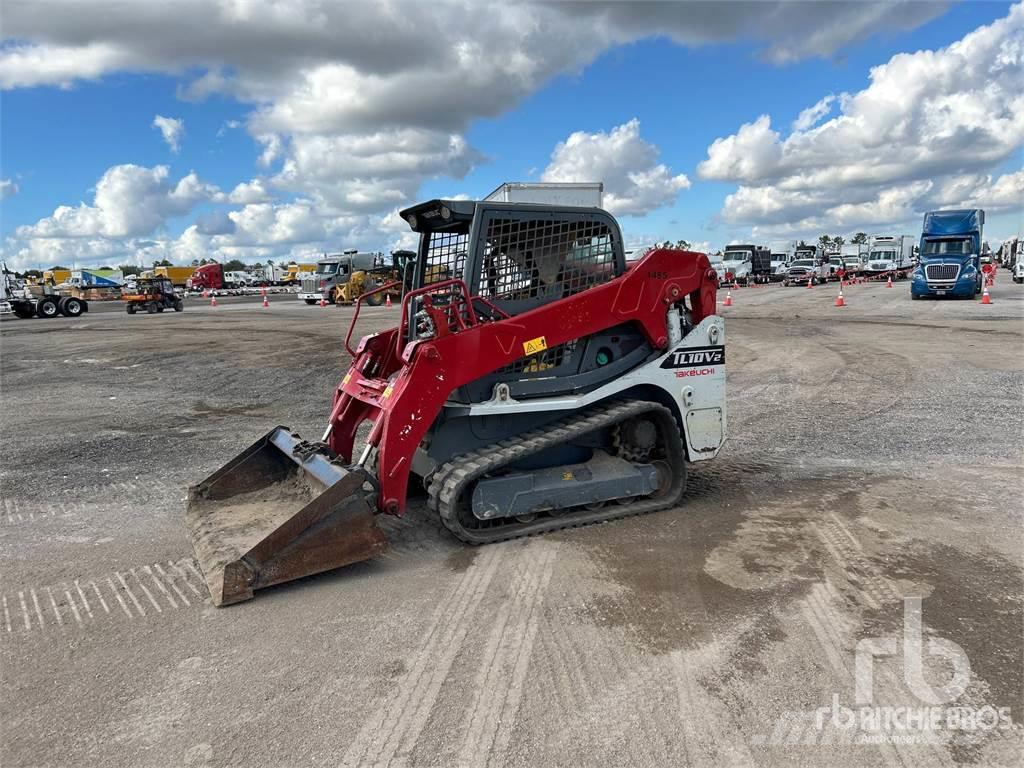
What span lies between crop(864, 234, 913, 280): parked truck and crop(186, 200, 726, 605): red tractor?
1753 inches

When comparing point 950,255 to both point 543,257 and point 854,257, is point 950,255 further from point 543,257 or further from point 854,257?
point 854,257

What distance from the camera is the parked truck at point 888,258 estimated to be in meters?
44.5

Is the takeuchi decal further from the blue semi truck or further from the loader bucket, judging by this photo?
the blue semi truck

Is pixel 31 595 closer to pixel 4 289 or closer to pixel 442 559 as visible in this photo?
pixel 442 559

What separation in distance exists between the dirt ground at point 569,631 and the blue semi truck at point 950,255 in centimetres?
2019

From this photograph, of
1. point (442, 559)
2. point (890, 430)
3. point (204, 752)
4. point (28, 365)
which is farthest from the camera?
point (28, 365)

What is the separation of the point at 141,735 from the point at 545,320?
10.7 feet

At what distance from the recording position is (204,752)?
2.73 m

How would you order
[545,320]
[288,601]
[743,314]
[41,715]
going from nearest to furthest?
[41,715], [288,601], [545,320], [743,314]

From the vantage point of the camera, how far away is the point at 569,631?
3.56 meters

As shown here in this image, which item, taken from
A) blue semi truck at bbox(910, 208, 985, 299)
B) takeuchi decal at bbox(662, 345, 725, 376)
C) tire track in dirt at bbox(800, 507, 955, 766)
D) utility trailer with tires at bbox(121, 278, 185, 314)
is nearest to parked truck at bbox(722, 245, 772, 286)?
blue semi truck at bbox(910, 208, 985, 299)

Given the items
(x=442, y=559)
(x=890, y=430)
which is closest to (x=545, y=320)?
(x=442, y=559)

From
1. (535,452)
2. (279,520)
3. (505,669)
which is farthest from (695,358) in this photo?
(279,520)

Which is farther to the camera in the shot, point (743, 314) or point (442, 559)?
point (743, 314)
